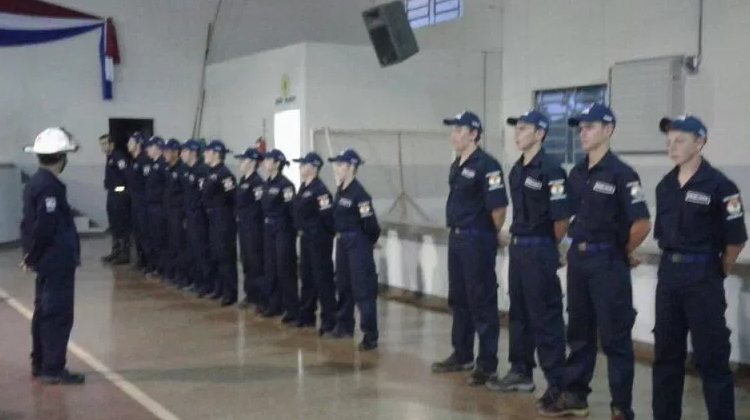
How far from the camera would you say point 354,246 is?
7.39 meters

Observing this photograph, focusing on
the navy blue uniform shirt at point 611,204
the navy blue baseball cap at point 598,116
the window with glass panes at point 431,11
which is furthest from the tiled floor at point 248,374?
the window with glass panes at point 431,11

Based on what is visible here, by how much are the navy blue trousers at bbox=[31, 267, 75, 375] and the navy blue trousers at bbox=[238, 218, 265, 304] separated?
263 centimetres

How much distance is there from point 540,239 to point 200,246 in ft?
16.0

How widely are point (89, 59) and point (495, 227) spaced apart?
12.1 m

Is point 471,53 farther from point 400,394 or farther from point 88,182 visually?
point 400,394

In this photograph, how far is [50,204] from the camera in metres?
6.04

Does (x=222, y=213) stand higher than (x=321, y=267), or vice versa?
(x=222, y=213)

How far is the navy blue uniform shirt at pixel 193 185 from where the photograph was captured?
31.2ft

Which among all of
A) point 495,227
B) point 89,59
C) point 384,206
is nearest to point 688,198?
point 495,227

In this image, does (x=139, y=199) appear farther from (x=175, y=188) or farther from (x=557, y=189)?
(x=557, y=189)

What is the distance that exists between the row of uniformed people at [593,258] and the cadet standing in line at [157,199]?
17.3 feet

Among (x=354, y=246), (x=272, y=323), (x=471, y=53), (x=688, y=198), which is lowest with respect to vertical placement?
(x=272, y=323)

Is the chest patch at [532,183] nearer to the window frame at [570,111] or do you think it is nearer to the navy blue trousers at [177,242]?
the navy blue trousers at [177,242]

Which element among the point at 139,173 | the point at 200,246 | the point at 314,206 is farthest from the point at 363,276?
the point at 139,173
